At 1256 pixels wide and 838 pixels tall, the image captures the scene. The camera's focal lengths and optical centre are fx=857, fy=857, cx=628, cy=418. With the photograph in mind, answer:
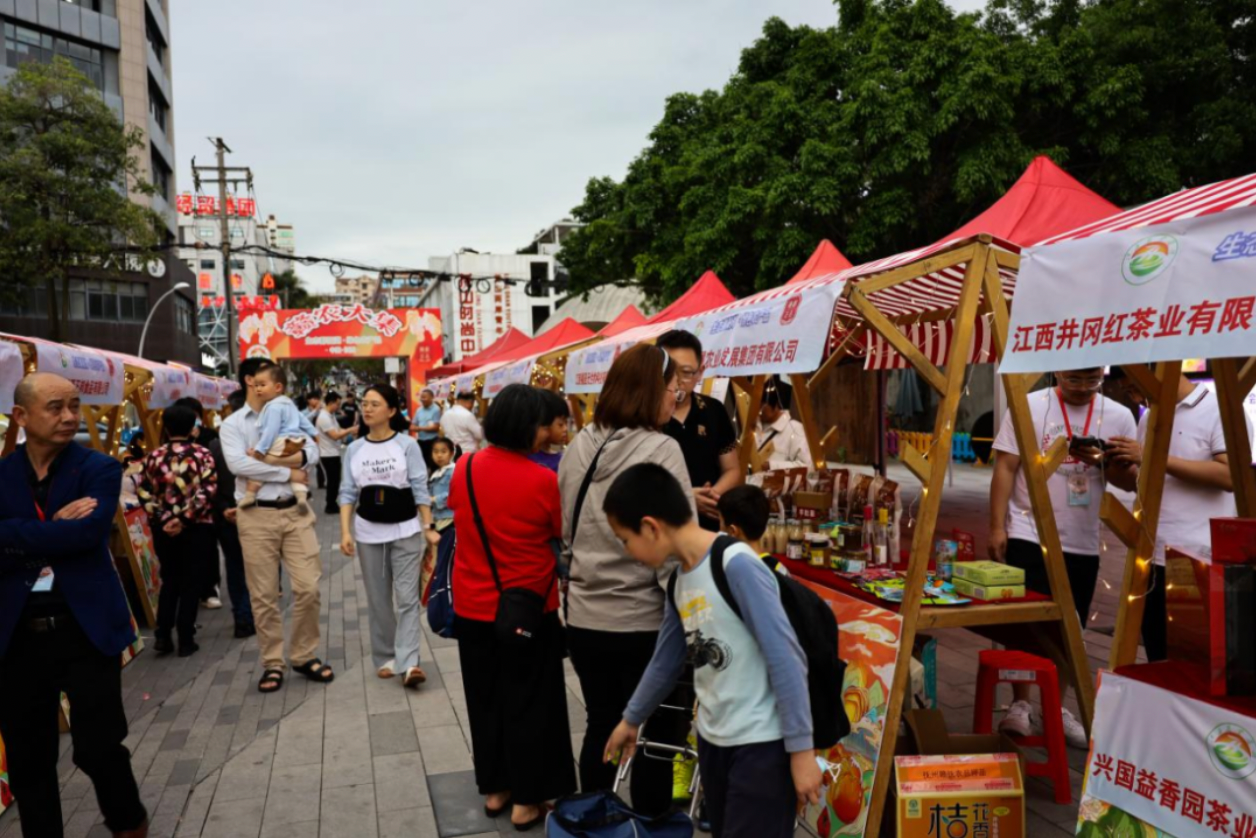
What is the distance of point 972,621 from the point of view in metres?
3.29

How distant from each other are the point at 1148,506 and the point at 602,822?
2213 mm

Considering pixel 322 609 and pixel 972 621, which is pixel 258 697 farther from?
pixel 972 621

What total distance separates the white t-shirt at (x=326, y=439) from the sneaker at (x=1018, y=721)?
10420 mm

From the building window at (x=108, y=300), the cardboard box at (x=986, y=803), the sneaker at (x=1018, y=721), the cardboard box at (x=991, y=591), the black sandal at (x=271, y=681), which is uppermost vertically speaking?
the building window at (x=108, y=300)

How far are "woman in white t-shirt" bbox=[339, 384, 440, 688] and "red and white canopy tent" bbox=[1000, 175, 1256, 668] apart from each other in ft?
12.1

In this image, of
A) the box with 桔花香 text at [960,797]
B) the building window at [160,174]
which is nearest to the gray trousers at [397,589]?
the box with 桔花香 text at [960,797]

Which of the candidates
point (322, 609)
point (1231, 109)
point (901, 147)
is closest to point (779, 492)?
point (322, 609)

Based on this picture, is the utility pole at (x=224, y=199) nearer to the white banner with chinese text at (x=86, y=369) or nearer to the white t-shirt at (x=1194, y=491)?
the white banner with chinese text at (x=86, y=369)

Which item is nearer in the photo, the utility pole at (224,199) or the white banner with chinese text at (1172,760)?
the white banner with chinese text at (1172,760)

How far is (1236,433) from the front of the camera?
3043 millimetres

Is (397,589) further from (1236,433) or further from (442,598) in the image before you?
(1236,433)

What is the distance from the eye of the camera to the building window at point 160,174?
127 ft

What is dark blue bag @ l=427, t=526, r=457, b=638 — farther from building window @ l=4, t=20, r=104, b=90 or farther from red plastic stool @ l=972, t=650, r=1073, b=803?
building window @ l=4, t=20, r=104, b=90

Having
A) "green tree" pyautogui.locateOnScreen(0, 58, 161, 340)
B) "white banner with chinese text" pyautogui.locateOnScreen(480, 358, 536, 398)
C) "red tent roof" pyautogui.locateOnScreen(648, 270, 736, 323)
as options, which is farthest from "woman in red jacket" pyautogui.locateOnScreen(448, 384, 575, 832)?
"green tree" pyautogui.locateOnScreen(0, 58, 161, 340)
